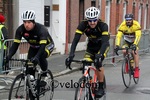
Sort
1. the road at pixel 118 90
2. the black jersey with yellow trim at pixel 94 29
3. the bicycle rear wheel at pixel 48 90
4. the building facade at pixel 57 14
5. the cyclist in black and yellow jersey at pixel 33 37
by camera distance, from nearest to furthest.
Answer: the cyclist in black and yellow jersey at pixel 33 37
the black jersey with yellow trim at pixel 94 29
the bicycle rear wheel at pixel 48 90
the road at pixel 118 90
the building facade at pixel 57 14

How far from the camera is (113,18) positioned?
28.0m

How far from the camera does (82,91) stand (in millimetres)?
6422

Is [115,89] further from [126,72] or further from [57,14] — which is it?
[57,14]

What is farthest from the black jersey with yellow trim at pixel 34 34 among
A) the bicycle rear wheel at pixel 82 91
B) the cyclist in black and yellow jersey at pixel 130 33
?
the cyclist in black and yellow jersey at pixel 130 33

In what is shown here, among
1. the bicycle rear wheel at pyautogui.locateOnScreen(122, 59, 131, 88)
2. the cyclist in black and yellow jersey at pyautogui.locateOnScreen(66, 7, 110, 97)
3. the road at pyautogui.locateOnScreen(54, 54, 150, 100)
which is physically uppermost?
the cyclist in black and yellow jersey at pyautogui.locateOnScreen(66, 7, 110, 97)

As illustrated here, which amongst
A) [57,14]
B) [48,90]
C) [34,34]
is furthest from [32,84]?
[57,14]

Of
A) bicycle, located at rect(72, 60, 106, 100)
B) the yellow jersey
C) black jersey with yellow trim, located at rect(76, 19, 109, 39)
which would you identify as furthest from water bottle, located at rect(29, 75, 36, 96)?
the yellow jersey

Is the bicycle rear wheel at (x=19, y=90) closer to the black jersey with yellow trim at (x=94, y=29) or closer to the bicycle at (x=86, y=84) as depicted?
the bicycle at (x=86, y=84)

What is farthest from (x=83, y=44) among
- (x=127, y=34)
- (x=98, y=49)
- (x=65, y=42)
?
(x=98, y=49)

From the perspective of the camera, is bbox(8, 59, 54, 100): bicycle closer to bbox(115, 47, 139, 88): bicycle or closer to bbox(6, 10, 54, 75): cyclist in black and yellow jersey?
bbox(6, 10, 54, 75): cyclist in black and yellow jersey

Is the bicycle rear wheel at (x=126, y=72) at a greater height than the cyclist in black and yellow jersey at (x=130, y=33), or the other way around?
the cyclist in black and yellow jersey at (x=130, y=33)

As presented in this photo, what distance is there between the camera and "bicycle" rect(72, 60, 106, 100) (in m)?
6.34

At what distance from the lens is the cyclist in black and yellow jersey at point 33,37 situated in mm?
6691

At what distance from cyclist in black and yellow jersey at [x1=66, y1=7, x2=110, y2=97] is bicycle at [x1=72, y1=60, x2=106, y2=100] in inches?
5.6
